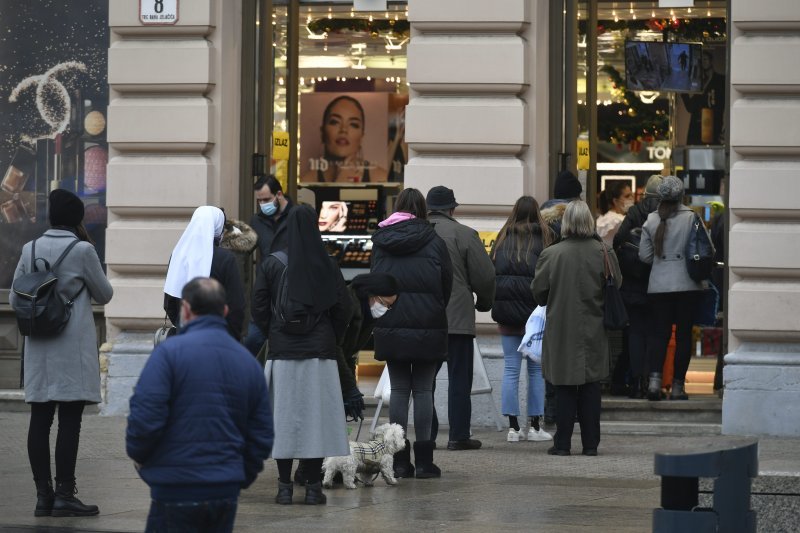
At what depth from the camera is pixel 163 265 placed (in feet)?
45.6

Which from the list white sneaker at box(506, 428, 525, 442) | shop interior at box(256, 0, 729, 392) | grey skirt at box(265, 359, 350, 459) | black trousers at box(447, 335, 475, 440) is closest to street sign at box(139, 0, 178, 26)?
shop interior at box(256, 0, 729, 392)

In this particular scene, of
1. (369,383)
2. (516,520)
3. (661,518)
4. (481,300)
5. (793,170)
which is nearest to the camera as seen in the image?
(661,518)

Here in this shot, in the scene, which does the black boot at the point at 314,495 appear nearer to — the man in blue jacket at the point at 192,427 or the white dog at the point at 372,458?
the white dog at the point at 372,458

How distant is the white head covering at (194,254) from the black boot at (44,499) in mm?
1278

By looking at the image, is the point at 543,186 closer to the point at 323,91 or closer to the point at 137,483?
the point at 137,483

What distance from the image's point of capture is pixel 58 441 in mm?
9219

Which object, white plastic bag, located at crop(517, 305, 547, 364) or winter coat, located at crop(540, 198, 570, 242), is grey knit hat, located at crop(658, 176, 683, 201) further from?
white plastic bag, located at crop(517, 305, 547, 364)

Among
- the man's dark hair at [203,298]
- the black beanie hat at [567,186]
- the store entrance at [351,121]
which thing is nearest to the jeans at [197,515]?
the man's dark hair at [203,298]

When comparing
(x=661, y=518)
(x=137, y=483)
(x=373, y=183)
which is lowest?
(x=137, y=483)

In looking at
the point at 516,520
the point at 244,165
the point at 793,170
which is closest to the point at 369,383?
the point at 244,165

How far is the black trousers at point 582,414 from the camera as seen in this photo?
471 inches

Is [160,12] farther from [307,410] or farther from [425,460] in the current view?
[307,410]

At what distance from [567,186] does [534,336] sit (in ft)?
4.43

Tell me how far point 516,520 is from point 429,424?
5.46 feet
